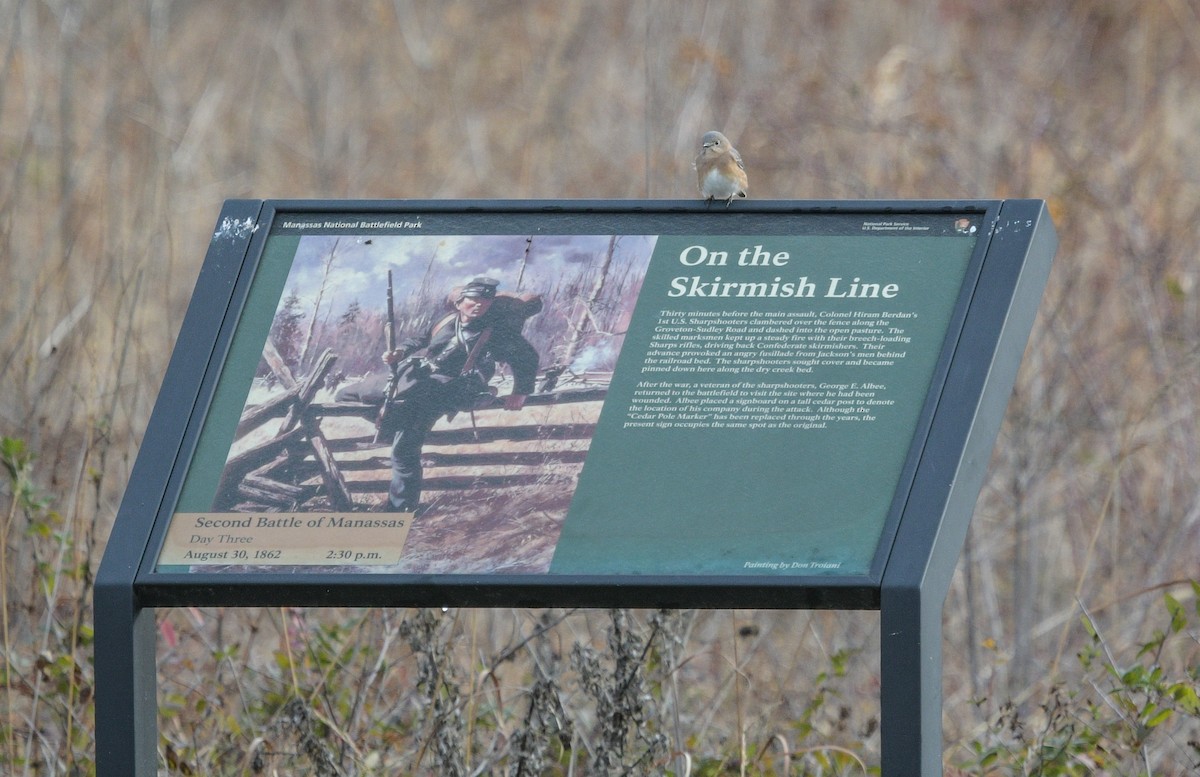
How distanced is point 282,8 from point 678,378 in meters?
7.45

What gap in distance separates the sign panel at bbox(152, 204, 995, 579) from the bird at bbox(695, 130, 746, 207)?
0.94ft

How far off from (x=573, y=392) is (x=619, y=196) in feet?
15.3

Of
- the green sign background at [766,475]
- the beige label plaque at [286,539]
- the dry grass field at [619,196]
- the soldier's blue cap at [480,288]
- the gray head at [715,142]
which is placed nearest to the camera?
the green sign background at [766,475]

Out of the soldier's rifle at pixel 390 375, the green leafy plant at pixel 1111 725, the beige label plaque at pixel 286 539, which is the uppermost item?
the soldier's rifle at pixel 390 375

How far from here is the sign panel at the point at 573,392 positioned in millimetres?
2342

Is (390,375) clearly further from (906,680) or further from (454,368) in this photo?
(906,680)

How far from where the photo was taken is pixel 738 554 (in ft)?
7.49

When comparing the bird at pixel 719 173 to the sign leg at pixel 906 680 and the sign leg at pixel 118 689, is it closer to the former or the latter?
the sign leg at pixel 906 680

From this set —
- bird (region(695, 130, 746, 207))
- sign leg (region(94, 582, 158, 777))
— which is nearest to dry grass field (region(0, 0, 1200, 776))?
sign leg (region(94, 582, 158, 777))

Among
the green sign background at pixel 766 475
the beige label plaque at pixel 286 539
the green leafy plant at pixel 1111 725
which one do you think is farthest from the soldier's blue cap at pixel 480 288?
the green leafy plant at pixel 1111 725

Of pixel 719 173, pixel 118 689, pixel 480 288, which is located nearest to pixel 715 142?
pixel 719 173

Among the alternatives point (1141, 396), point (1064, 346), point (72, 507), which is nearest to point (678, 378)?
point (72, 507)

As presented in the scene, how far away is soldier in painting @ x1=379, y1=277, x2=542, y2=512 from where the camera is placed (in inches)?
98.8

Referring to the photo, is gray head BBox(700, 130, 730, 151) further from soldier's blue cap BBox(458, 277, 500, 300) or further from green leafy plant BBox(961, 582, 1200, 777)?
green leafy plant BBox(961, 582, 1200, 777)
